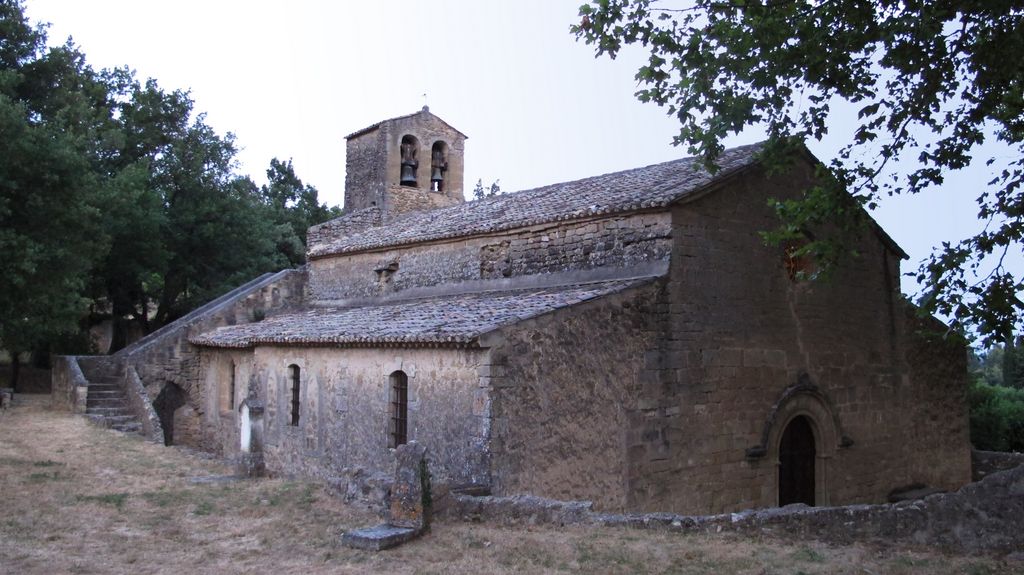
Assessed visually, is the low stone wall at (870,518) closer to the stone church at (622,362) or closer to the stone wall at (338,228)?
the stone church at (622,362)

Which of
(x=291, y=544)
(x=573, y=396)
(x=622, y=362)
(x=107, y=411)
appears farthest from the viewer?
(x=107, y=411)

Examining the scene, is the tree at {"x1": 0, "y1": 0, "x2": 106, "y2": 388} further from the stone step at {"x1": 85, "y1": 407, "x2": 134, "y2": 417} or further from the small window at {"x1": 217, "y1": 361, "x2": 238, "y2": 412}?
the small window at {"x1": 217, "y1": 361, "x2": 238, "y2": 412}

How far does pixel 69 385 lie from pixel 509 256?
41.2 feet

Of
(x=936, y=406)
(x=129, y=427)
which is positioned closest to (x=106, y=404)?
(x=129, y=427)

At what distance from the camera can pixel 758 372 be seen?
45.2 feet

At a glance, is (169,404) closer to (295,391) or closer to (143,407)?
(143,407)

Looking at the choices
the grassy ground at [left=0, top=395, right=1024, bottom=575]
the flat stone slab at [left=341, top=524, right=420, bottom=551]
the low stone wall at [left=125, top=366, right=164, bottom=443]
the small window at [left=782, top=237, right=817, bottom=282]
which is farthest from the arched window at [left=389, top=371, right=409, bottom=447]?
the low stone wall at [left=125, top=366, right=164, bottom=443]

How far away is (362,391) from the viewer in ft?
44.3

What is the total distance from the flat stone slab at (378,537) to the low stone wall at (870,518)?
963 millimetres

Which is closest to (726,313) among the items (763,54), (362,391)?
(763,54)

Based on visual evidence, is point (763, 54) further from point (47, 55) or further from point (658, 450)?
point (47, 55)

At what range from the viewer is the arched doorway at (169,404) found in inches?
875

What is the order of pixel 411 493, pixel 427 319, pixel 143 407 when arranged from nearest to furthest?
pixel 411 493 → pixel 427 319 → pixel 143 407

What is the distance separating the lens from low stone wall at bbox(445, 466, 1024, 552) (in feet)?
23.6
